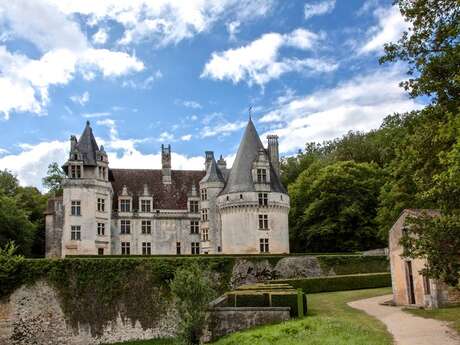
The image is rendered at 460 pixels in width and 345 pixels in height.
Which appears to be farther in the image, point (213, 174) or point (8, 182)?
point (8, 182)

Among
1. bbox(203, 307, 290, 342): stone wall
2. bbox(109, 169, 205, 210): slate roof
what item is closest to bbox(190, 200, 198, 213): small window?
bbox(109, 169, 205, 210): slate roof

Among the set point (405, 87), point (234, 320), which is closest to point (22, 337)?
point (234, 320)

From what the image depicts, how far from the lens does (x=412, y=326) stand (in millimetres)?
15289

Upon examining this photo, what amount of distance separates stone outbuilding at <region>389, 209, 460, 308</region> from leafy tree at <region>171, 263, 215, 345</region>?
6745 mm

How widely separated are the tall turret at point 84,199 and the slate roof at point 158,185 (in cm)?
298

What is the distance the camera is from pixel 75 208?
36938 millimetres

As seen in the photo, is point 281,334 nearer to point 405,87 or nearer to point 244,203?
point 405,87

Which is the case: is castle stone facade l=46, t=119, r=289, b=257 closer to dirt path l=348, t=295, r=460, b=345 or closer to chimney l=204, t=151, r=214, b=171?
chimney l=204, t=151, r=214, b=171

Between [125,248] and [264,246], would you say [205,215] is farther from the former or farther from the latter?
[125,248]

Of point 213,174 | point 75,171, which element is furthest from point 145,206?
point 75,171

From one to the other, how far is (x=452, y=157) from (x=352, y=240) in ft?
109

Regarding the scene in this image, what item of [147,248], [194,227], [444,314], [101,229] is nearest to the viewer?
[444,314]

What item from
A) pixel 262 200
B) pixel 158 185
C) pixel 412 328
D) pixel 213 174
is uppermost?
pixel 213 174

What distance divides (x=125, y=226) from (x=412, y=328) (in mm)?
28343
